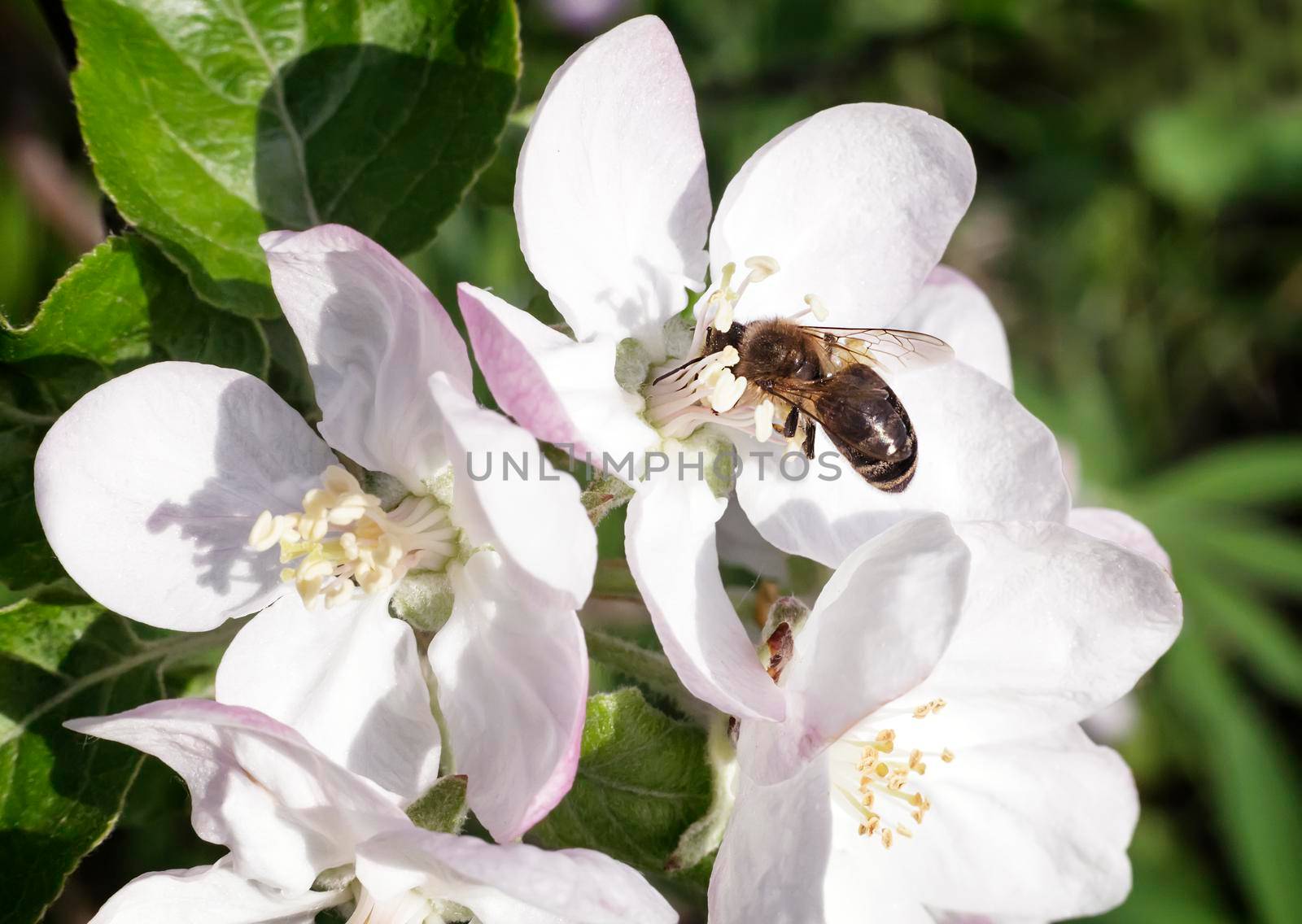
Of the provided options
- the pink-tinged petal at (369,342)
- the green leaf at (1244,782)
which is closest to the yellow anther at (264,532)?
the pink-tinged petal at (369,342)

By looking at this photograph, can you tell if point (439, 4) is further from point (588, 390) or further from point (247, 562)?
point (247, 562)

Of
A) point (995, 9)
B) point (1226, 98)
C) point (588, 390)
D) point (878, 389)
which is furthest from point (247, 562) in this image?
point (1226, 98)

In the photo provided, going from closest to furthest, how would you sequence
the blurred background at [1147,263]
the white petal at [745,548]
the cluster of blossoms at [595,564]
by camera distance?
the cluster of blossoms at [595,564] < the white petal at [745,548] < the blurred background at [1147,263]

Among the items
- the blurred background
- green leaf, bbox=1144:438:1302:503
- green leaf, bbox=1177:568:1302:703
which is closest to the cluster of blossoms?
the blurred background

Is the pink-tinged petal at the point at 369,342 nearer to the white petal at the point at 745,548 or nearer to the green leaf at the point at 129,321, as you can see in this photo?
the green leaf at the point at 129,321

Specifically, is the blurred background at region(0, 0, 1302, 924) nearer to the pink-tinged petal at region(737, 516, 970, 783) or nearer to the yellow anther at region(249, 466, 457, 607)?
the yellow anther at region(249, 466, 457, 607)
